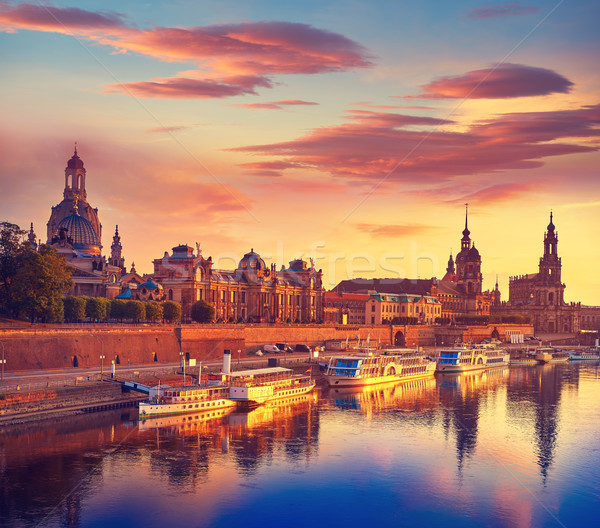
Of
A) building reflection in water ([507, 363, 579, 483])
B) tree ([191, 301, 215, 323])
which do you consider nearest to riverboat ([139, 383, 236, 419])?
building reflection in water ([507, 363, 579, 483])

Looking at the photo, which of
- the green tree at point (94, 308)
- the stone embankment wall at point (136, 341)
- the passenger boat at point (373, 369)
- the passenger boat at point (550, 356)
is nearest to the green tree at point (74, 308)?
the green tree at point (94, 308)

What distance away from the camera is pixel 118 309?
324 ft

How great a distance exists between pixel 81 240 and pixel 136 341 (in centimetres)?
7036

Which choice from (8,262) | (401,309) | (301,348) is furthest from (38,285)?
(401,309)

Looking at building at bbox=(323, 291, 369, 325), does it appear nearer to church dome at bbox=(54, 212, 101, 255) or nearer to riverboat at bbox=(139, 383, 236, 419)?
church dome at bbox=(54, 212, 101, 255)

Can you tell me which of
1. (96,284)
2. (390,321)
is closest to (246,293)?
(96,284)

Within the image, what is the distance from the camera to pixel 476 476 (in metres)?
43.8

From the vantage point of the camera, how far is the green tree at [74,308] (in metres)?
88.4

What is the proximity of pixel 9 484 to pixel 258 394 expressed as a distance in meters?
30.1

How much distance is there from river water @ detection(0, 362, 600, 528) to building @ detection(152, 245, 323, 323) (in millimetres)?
57978

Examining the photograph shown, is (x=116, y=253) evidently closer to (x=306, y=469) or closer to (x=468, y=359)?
(x=468, y=359)

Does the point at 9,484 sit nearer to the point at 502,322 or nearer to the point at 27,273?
the point at 27,273

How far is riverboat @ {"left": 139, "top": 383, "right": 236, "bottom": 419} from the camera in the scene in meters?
57.8

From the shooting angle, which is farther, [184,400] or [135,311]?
[135,311]
